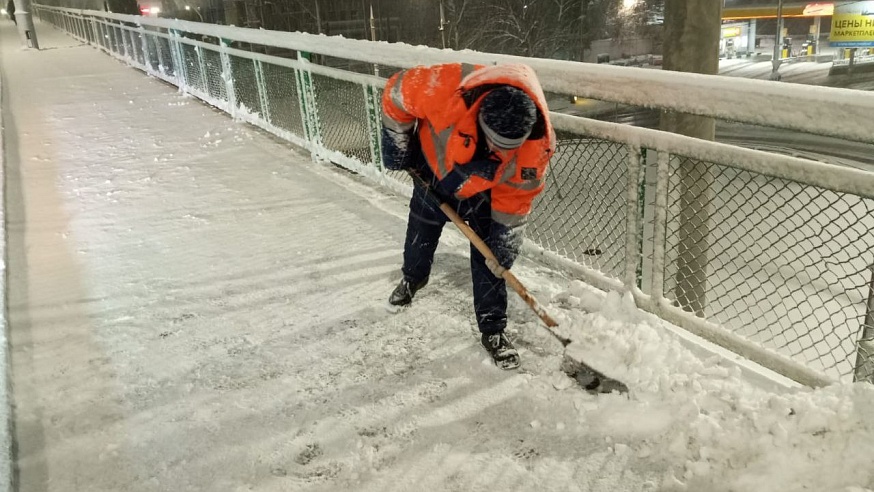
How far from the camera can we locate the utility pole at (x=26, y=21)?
735 inches

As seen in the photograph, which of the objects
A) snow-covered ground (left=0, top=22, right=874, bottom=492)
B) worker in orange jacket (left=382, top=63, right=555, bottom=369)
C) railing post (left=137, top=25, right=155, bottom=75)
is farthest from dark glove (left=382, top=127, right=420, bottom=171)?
railing post (left=137, top=25, right=155, bottom=75)

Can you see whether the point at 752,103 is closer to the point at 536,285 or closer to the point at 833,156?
the point at 536,285

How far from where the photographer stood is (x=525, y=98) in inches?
91.0

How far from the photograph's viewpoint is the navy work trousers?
2797 millimetres

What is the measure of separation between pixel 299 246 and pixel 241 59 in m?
4.39

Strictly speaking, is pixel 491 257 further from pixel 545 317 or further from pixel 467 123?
pixel 467 123

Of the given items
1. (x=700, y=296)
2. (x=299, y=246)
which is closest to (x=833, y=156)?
(x=700, y=296)

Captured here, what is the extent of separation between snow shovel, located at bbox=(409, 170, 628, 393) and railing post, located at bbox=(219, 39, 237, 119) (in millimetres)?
5812

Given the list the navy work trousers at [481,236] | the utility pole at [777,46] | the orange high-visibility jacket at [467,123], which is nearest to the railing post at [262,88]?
the navy work trousers at [481,236]

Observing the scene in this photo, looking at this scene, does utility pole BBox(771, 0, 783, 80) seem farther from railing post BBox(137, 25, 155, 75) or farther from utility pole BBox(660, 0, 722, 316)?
utility pole BBox(660, 0, 722, 316)

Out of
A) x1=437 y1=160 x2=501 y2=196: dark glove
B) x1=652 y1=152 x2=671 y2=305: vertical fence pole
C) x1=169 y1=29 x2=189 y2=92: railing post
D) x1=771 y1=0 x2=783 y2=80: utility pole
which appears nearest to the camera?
x1=437 y1=160 x2=501 y2=196: dark glove

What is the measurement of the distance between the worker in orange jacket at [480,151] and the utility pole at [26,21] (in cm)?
2136

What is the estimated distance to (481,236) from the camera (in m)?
2.96

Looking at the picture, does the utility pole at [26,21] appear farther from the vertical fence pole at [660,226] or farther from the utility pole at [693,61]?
the vertical fence pole at [660,226]
